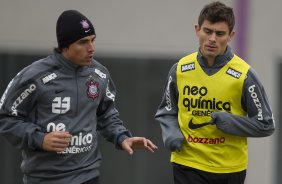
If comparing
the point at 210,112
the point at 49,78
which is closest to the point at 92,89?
the point at 49,78

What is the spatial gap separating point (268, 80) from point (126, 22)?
1.61 m

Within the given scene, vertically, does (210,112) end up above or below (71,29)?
below

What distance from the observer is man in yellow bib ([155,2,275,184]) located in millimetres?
4848

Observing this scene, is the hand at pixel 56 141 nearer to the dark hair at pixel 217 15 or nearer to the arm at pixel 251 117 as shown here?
the arm at pixel 251 117

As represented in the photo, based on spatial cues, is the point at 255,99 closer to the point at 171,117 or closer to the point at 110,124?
the point at 171,117

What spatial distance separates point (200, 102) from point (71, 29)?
883 millimetres

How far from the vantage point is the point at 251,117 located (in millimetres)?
4879

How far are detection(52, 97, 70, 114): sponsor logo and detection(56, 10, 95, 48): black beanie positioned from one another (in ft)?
1.09

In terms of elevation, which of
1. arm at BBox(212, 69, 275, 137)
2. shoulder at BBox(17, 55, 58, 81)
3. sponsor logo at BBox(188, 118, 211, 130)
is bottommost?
sponsor logo at BBox(188, 118, 211, 130)

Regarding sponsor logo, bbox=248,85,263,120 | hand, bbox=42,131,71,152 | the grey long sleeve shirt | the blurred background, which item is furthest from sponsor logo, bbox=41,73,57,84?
the blurred background

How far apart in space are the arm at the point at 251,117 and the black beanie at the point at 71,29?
90 cm

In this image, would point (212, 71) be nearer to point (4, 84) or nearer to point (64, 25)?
point (64, 25)

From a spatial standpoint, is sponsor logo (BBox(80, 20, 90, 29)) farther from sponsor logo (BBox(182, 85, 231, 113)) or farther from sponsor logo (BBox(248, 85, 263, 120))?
sponsor logo (BBox(248, 85, 263, 120))

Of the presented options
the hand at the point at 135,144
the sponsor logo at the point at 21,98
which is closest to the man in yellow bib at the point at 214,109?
the hand at the point at 135,144
